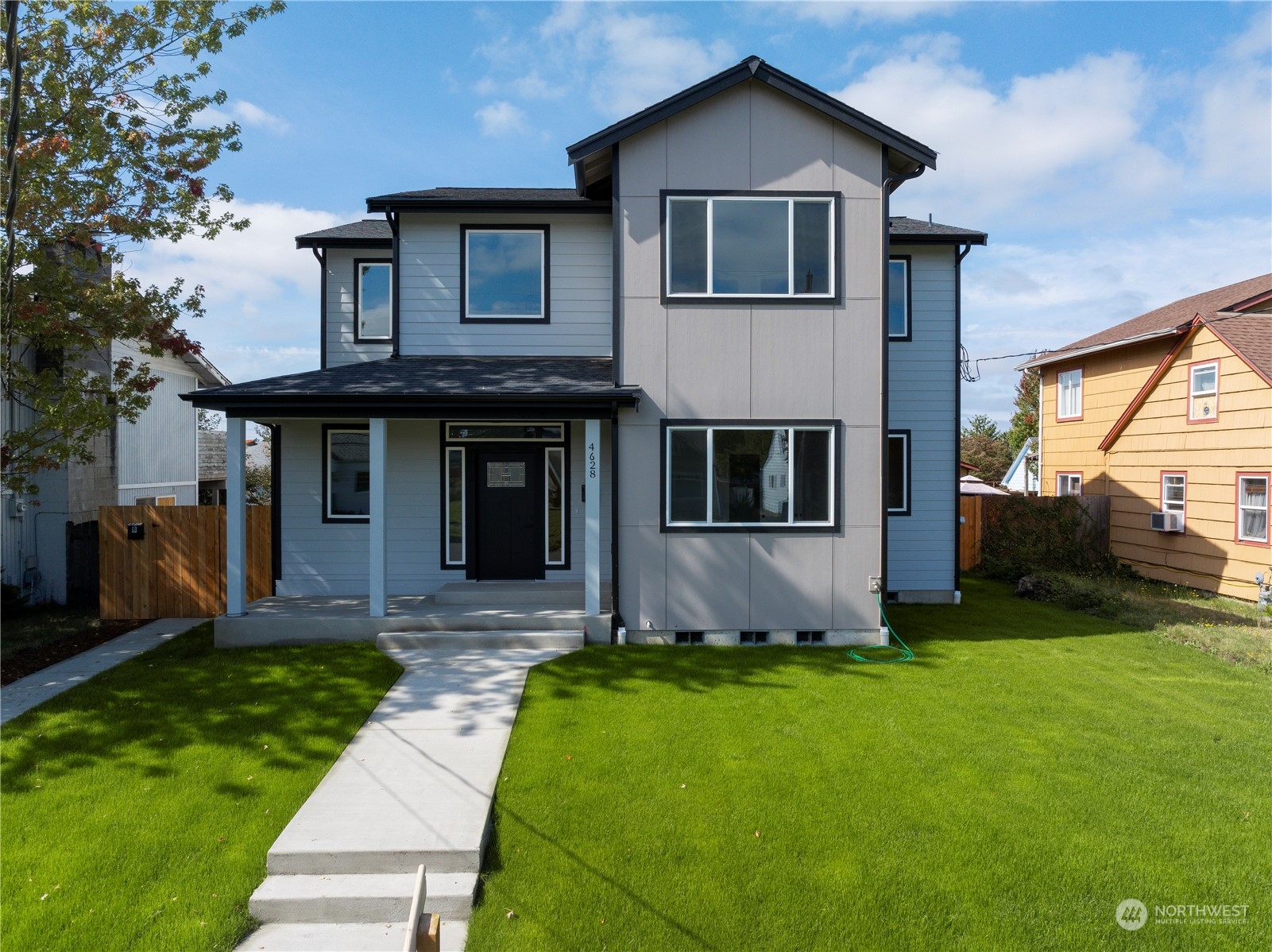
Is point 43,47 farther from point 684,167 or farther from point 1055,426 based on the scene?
point 1055,426

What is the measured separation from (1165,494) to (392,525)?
49.8 feet

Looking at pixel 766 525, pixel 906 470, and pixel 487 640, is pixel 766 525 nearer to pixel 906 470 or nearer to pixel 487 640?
pixel 487 640

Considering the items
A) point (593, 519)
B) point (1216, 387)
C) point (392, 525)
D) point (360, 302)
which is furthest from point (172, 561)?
point (1216, 387)

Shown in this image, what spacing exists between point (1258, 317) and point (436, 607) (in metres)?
16.3

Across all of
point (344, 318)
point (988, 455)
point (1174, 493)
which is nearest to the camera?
point (344, 318)

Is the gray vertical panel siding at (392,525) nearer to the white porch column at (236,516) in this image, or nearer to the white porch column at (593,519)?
the white porch column at (593,519)

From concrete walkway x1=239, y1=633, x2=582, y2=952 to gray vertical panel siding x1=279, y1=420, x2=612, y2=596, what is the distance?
3975 mm

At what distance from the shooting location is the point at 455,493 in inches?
412

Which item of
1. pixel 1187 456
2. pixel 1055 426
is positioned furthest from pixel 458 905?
pixel 1055 426

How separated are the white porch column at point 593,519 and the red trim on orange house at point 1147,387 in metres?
12.6

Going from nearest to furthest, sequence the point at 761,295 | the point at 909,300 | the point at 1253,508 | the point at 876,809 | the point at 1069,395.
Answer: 1. the point at 876,809
2. the point at 761,295
3. the point at 909,300
4. the point at 1253,508
5. the point at 1069,395

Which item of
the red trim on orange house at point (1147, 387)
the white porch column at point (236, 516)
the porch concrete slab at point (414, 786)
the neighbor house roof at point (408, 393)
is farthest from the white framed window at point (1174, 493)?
the white porch column at point (236, 516)

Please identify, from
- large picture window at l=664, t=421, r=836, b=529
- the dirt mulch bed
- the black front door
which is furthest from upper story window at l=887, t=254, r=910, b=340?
the dirt mulch bed

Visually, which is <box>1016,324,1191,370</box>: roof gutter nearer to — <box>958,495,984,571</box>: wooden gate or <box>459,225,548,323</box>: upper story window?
<box>958,495,984,571</box>: wooden gate
